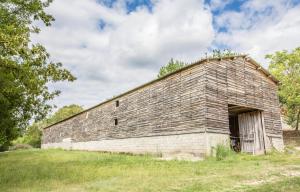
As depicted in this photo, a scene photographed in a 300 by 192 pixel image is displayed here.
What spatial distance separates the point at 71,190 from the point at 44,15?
819 centimetres

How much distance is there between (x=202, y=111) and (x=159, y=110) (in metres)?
4.81

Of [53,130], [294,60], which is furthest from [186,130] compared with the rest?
[53,130]

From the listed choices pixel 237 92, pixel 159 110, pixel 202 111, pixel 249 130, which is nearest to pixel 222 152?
pixel 202 111

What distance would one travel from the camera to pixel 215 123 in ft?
57.7

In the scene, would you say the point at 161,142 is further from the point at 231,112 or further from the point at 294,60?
the point at 294,60

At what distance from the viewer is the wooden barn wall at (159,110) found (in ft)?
59.8

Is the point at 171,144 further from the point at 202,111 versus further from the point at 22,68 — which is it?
the point at 22,68

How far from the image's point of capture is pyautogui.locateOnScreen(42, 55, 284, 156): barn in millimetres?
17781

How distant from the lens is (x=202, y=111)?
1744 centimetres

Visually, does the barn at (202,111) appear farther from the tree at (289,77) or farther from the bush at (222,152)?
the tree at (289,77)

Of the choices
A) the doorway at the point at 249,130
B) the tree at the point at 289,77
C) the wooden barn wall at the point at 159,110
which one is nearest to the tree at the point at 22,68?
the wooden barn wall at the point at 159,110

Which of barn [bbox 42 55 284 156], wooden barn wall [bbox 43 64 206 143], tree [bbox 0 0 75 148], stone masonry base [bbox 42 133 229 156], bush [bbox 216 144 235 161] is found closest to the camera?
tree [bbox 0 0 75 148]

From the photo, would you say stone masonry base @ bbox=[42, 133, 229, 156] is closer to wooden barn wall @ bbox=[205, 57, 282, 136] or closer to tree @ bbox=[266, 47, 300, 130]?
wooden barn wall @ bbox=[205, 57, 282, 136]

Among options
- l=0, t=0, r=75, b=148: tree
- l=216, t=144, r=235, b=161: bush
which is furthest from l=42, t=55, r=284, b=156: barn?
l=0, t=0, r=75, b=148: tree
